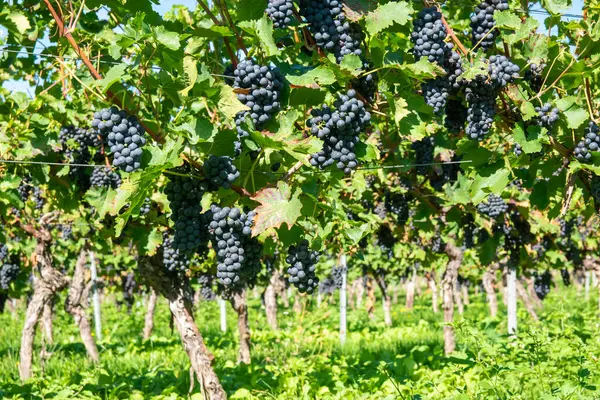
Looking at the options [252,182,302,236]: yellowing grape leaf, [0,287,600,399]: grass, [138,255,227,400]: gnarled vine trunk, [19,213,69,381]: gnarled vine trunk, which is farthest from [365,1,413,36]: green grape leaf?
[19,213,69,381]: gnarled vine trunk

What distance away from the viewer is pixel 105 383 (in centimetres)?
640

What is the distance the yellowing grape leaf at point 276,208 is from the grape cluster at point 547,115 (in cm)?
134

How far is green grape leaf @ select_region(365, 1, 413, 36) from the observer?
263 cm

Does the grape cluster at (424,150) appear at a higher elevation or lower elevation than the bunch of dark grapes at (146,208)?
higher

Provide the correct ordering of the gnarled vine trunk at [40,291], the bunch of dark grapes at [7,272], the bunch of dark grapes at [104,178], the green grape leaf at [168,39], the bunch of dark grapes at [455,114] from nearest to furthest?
the green grape leaf at [168,39]
the bunch of dark grapes at [455,114]
the bunch of dark grapes at [104,178]
the gnarled vine trunk at [40,291]
the bunch of dark grapes at [7,272]

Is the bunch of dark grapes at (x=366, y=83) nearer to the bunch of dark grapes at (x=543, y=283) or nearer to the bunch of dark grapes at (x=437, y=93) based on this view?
the bunch of dark grapes at (x=437, y=93)

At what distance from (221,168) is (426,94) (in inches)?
42.3

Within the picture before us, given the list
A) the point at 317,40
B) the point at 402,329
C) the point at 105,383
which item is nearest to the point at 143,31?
the point at 317,40

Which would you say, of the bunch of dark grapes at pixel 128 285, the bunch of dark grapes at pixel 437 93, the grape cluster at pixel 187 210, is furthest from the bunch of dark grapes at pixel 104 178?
the bunch of dark grapes at pixel 128 285

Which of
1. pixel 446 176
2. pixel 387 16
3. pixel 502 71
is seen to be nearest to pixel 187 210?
pixel 387 16

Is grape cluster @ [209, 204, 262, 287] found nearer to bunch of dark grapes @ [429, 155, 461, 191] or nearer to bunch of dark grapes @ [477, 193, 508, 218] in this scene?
bunch of dark grapes @ [429, 155, 461, 191]

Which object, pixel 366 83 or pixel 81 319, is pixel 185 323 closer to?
pixel 366 83

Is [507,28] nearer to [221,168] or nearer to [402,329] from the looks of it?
[221,168]

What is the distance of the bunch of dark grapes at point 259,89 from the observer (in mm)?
2459
